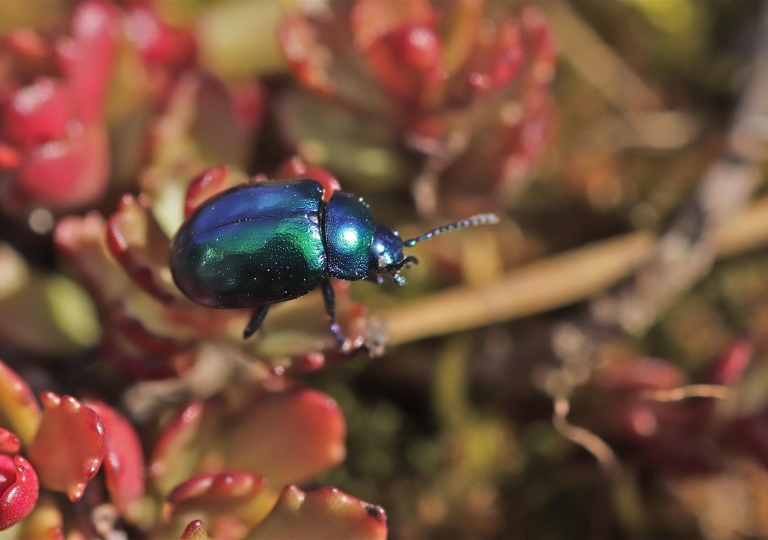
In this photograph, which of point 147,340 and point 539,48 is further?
point 539,48

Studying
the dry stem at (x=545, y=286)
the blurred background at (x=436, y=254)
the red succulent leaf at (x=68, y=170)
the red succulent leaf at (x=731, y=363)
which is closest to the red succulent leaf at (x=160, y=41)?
the blurred background at (x=436, y=254)

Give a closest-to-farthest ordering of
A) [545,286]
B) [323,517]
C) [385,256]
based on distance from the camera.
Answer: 1. [323,517]
2. [385,256]
3. [545,286]

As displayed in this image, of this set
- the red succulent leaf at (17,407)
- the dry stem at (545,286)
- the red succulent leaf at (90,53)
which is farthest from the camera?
the dry stem at (545,286)

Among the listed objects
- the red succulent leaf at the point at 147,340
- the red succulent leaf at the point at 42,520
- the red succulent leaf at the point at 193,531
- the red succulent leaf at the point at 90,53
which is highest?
the red succulent leaf at the point at 90,53

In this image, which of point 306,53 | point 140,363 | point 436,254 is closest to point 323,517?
point 140,363

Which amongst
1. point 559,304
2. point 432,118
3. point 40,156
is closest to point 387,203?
point 432,118

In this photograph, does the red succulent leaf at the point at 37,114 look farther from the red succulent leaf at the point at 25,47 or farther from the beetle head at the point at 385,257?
the beetle head at the point at 385,257

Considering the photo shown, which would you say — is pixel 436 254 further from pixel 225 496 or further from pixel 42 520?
pixel 42 520

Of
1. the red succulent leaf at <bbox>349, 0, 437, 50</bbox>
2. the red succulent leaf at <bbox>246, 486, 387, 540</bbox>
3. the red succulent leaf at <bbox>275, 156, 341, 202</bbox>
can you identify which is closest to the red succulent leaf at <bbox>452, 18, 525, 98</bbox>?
the red succulent leaf at <bbox>349, 0, 437, 50</bbox>
